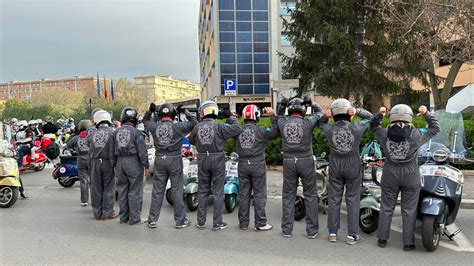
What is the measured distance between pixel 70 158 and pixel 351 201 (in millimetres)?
6956

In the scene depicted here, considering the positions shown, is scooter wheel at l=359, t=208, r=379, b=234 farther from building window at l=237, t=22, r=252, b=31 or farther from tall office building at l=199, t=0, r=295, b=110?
building window at l=237, t=22, r=252, b=31

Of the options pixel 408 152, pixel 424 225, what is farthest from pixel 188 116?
pixel 424 225

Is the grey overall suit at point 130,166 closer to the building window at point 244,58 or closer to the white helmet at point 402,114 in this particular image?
the white helmet at point 402,114

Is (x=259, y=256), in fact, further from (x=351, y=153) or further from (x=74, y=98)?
(x=74, y=98)

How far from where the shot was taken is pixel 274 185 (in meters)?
9.29

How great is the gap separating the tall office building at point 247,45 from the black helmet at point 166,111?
1364 inches

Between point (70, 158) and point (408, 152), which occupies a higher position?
point (408, 152)

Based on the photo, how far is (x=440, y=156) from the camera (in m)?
5.01

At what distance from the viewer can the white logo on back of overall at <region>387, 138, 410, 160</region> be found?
15.7 ft

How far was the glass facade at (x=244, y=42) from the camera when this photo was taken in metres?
40.9

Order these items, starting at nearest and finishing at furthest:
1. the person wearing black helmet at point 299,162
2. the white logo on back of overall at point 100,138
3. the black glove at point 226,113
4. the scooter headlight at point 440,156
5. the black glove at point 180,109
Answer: the scooter headlight at point 440,156
the person wearing black helmet at point 299,162
the black glove at point 226,113
the black glove at point 180,109
the white logo on back of overall at point 100,138

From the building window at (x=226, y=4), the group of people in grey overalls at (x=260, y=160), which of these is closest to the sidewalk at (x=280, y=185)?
the group of people in grey overalls at (x=260, y=160)

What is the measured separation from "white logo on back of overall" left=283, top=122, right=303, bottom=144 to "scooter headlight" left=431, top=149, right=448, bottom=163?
171cm

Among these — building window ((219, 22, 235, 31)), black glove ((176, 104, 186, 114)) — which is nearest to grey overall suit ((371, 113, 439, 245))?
black glove ((176, 104, 186, 114))
